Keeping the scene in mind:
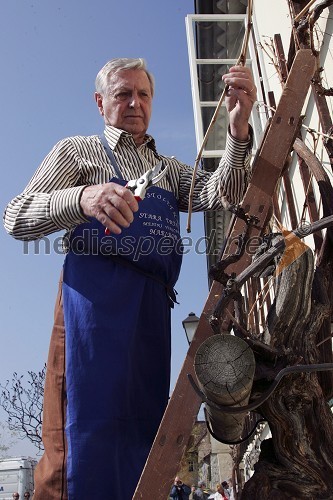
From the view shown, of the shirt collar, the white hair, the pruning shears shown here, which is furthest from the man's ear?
the pruning shears

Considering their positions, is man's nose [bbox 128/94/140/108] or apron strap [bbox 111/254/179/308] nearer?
apron strap [bbox 111/254/179/308]

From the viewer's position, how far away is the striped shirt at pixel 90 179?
1877 mm

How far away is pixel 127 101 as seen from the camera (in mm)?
2268

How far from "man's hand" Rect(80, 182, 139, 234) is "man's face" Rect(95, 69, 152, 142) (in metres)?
0.62

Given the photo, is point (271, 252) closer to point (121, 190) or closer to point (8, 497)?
point (121, 190)

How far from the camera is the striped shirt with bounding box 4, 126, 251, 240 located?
188cm

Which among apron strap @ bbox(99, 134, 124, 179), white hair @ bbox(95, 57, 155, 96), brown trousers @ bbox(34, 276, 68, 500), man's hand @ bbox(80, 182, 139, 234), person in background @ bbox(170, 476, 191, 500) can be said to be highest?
white hair @ bbox(95, 57, 155, 96)

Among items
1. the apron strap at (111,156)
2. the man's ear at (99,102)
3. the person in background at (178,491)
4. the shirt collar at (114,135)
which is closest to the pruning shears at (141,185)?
the apron strap at (111,156)

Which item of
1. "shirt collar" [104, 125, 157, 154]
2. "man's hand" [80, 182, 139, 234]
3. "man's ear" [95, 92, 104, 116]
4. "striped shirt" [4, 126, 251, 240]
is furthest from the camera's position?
"man's ear" [95, 92, 104, 116]

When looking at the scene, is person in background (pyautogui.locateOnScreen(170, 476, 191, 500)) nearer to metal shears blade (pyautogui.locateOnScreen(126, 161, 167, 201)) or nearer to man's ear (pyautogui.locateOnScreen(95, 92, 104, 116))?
man's ear (pyautogui.locateOnScreen(95, 92, 104, 116))

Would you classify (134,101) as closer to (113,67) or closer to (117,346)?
(113,67)

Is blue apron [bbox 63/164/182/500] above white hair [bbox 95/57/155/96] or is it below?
below

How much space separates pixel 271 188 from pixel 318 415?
0.68 m

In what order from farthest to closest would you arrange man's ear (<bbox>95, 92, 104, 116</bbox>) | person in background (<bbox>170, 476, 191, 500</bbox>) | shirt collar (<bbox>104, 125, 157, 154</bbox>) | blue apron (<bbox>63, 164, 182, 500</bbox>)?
person in background (<bbox>170, 476, 191, 500</bbox>) → man's ear (<bbox>95, 92, 104, 116</bbox>) → shirt collar (<bbox>104, 125, 157, 154</bbox>) → blue apron (<bbox>63, 164, 182, 500</bbox>)
